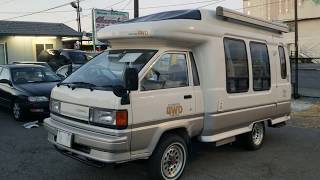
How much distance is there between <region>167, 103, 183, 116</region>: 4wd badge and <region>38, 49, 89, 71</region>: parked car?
13.1 metres

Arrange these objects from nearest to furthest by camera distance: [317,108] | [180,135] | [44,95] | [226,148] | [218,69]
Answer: [180,135]
[218,69]
[226,148]
[44,95]
[317,108]

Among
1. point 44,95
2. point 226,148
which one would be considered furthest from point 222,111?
point 44,95

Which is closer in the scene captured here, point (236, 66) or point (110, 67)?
point (110, 67)

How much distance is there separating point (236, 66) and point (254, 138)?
157cm

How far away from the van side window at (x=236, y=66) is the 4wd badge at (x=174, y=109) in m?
1.16

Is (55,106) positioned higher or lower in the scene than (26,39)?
lower

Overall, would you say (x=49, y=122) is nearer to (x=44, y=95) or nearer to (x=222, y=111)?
(x=222, y=111)

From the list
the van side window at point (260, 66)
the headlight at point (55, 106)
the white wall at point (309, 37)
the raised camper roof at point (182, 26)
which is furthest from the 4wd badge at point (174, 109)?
the white wall at point (309, 37)

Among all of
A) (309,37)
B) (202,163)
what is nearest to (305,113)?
(202,163)

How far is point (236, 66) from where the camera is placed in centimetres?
692

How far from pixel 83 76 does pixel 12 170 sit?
5.81ft

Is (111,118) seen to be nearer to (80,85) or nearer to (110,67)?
(80,85)

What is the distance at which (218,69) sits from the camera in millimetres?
6391

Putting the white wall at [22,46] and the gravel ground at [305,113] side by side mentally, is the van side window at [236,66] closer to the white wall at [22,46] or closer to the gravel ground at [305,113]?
the gravel ground at [305,113]
